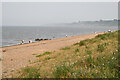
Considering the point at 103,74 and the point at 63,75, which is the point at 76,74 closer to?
the point at 63,75

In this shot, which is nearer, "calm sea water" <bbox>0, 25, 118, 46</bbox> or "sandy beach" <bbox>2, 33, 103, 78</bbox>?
"sandy beach" <bbox>2, 33, 103, 78</bbox>

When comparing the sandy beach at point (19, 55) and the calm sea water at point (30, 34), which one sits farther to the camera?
the calm sea water at point (30, 34)

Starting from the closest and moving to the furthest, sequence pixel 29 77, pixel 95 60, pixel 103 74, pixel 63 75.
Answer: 1. pixel 103 74
2. pixel 63 75
3. pixel 29 77
4. pixel 95 60

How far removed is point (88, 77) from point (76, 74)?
0.46 metres

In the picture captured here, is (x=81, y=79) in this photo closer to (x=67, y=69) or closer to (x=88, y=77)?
(x=88, y=77)

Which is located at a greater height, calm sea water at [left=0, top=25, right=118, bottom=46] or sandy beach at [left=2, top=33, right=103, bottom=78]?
calm sea water at [left=0, top=25, right=118, bottom=46]

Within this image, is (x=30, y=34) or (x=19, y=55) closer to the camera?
(x=19, y=55)

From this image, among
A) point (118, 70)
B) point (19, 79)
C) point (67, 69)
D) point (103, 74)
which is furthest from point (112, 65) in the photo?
point (19, 79)

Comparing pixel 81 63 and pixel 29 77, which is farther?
pixel 81 63

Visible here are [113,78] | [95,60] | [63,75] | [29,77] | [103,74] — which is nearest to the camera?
[113,78]

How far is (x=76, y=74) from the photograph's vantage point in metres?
4.92

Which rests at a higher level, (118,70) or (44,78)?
(118,70)

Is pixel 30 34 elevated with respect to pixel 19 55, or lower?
elevated

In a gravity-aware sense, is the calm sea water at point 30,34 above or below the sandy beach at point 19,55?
above
